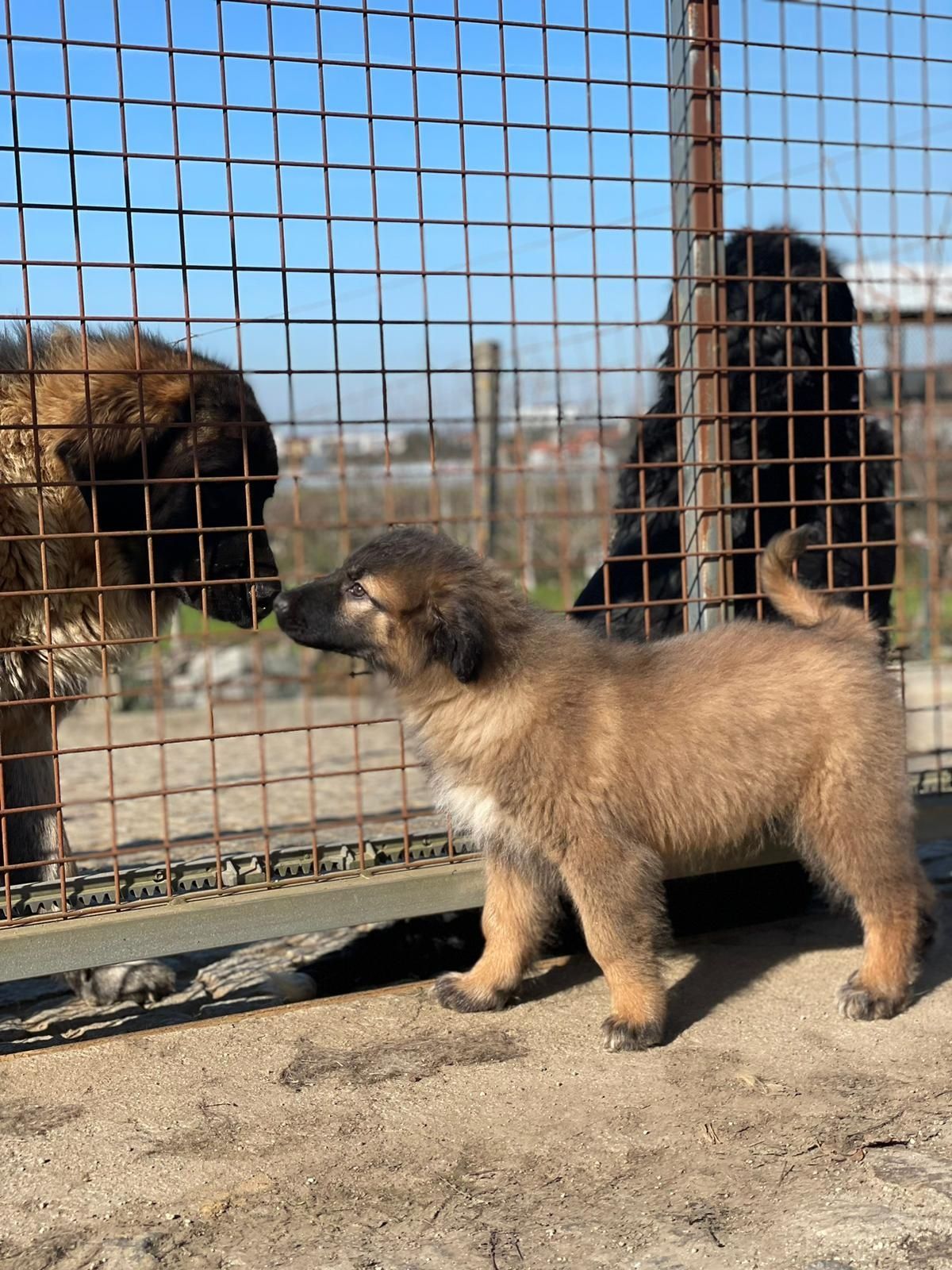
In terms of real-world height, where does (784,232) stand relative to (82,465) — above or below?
above

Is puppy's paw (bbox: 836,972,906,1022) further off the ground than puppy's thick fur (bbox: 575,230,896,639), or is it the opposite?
puppy's thick fur (bbox: 575,230,896,639)

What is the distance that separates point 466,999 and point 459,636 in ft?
3.94

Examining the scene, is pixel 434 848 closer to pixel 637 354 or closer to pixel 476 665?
pixel 476 665

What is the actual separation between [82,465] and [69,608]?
493mm

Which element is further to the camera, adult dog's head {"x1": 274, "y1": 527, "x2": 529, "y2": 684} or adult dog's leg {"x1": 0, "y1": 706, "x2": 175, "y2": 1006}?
adult dog's leg {"x1": 0, "y1": 706, "x2": 175, "y2": 1006}

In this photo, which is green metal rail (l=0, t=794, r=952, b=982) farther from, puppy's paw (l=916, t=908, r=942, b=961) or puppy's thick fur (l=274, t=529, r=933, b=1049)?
puppy's paw (l=916, t=908, r=942, b=961)

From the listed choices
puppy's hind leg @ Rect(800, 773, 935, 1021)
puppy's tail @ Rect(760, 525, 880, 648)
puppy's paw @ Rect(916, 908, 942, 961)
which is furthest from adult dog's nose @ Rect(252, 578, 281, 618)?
puppy's paw @ Rect(916, 908, 942, 961)

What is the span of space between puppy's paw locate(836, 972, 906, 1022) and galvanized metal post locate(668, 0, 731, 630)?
138cm

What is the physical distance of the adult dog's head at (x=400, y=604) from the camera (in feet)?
12.0

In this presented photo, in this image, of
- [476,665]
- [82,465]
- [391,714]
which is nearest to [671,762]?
[476,665]

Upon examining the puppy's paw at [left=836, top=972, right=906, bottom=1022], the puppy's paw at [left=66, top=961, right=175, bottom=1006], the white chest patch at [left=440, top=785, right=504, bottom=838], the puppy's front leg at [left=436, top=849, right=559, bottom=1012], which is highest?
the white chest patch at [left=440, top=785, right=504, bottom=838]

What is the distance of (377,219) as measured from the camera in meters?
3.72

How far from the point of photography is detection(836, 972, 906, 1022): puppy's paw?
370 cm

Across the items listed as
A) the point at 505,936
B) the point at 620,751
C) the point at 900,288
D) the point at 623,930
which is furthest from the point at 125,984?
the point at 900,288
